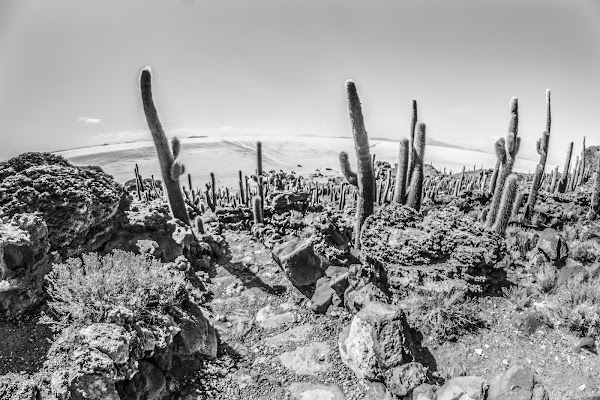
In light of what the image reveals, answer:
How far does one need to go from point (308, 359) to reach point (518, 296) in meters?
3.47

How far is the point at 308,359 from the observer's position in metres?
4.89

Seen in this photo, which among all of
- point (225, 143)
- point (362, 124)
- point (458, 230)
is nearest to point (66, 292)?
point (458, 230)

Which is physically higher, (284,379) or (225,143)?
(225,143)

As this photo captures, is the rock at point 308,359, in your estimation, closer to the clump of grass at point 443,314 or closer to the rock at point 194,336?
the rock at point 194,336

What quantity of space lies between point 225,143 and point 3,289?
2096 inches

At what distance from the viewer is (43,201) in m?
5.10

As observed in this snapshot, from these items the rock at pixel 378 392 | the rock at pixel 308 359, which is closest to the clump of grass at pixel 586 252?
the rock at pixel 378 392

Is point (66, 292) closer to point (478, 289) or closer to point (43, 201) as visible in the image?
point (43, 201)

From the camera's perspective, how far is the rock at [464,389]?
3.57m

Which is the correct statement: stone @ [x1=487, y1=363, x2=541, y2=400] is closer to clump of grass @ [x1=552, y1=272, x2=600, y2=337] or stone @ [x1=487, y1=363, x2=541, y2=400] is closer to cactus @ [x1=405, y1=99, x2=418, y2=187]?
clump of grass @ [x1=552, y1=272, x2=600, y2=337]

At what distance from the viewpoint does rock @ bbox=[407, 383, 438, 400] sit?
372 centimetres

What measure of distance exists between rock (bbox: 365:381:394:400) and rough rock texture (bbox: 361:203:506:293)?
1.79 meters

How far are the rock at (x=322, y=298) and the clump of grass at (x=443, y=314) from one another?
1.31 m

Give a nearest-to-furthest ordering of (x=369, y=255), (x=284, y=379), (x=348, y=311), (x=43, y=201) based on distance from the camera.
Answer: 1. (x=284, y=379)
2. (x=43, y=201)
3. (x=348, y=311)
4. (x=369, y=255)
